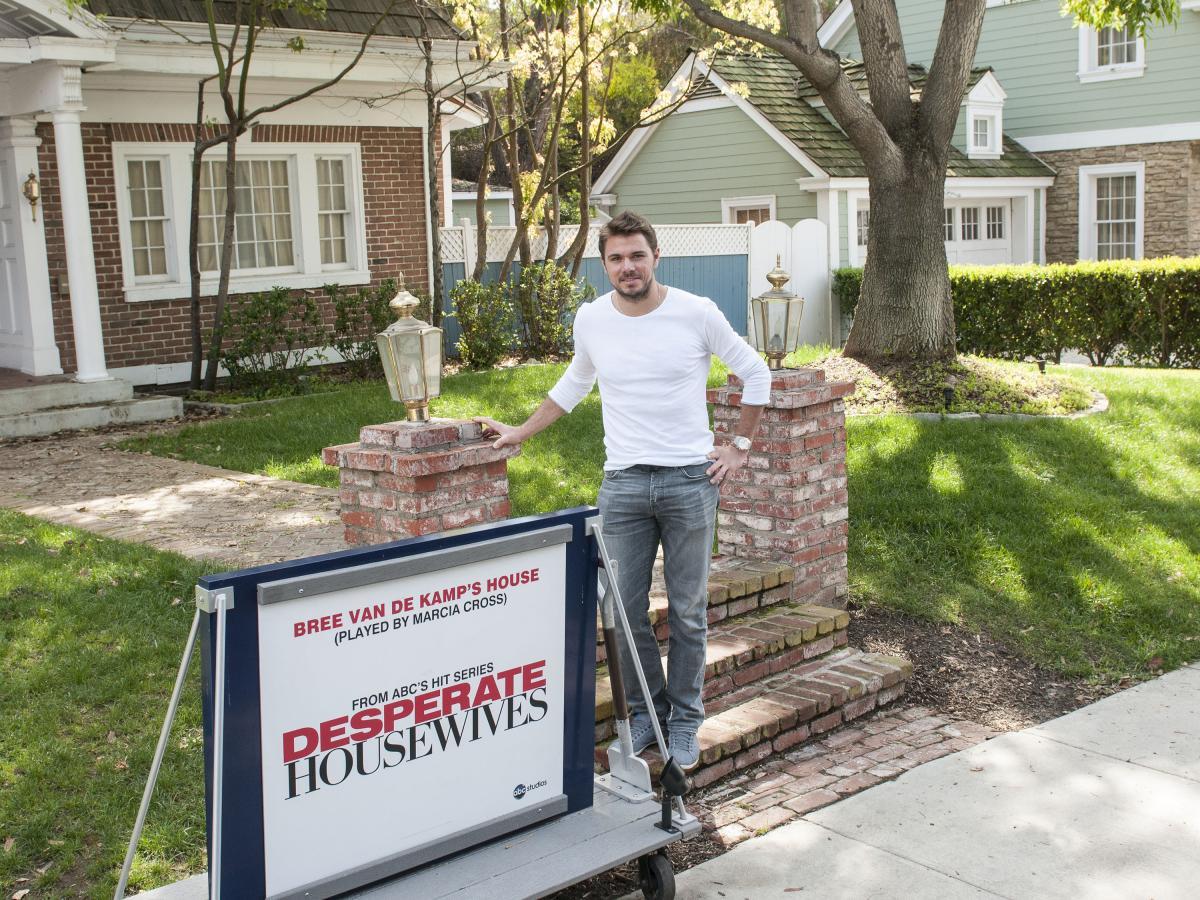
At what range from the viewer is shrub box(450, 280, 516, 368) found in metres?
14.4

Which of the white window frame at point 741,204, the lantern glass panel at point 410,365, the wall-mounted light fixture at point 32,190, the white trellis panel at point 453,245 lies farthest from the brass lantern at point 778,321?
the white window frame at point 741,204

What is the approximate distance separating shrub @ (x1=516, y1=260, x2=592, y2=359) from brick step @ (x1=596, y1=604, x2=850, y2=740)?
9445 mm

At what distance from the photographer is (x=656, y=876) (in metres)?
3.94

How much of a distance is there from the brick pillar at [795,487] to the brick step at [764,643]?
272mm

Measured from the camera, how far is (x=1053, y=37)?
22859 mm

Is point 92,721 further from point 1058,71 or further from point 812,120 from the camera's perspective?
point 1058,71

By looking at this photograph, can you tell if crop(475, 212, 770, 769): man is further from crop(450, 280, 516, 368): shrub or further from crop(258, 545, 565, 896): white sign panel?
crop(450, 280, 516, 368): shrub

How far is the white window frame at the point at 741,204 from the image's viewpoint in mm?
21578

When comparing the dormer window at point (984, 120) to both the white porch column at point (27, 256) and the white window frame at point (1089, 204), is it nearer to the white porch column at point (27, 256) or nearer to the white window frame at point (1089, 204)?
the white window frame at point (1089, 204)

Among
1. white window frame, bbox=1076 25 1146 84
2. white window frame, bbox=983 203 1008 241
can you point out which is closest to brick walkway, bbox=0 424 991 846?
white window frame, bbox=983 203 1008 241

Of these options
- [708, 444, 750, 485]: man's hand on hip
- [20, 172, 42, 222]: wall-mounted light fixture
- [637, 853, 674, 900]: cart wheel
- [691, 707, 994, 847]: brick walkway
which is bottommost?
[691, 707, 994, 847]: brick walkway

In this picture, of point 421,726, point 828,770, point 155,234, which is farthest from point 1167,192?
point 421,726

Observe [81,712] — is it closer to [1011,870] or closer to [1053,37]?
[1011,870]

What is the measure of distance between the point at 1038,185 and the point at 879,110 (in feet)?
42.1
